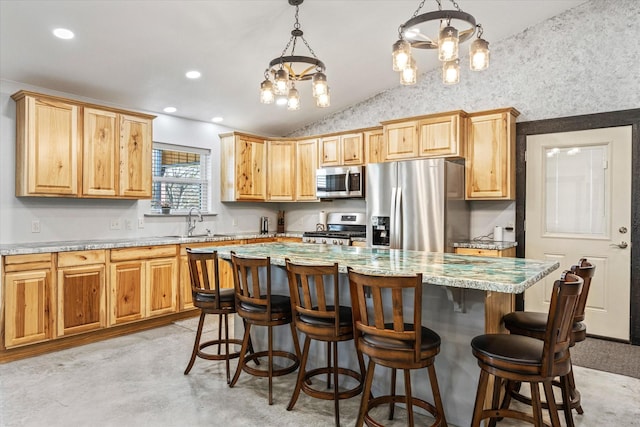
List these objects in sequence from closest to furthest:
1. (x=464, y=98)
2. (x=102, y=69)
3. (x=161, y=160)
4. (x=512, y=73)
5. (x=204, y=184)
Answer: (x=102, y=69)
(x=512, y=73)
(x=464, y=98)
(x=161, y=160)
(x=204, y=184)

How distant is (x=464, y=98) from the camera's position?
4.94m

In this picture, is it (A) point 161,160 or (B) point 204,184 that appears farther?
(B) point 204,184

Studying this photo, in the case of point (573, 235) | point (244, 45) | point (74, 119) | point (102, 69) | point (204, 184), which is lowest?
point (573, 235)

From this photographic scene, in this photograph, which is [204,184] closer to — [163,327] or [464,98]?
[163,327]

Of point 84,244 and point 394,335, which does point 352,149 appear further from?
point 394,335

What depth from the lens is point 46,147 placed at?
383cm

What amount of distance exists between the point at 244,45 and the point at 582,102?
11.5 feet


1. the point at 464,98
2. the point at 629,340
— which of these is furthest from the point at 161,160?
the point at 629,340

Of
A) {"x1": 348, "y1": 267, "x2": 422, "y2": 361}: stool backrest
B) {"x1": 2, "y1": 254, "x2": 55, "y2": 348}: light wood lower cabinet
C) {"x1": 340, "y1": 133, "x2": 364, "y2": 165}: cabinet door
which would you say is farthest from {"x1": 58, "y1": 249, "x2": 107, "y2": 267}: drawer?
Answer: {"x1": 340, "y1": 133, "x2": 364, "y2": 165}: cabinet door

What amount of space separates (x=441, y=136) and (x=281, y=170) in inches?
98.0

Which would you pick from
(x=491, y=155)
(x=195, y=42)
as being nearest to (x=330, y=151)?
(x=491, y=155)

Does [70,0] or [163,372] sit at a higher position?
[70,0]

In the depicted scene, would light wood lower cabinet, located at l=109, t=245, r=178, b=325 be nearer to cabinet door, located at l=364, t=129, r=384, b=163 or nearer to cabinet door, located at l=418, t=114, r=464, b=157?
cabinet door, located at l=364, t=129, r=384, b=163

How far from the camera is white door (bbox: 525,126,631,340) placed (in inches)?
158
